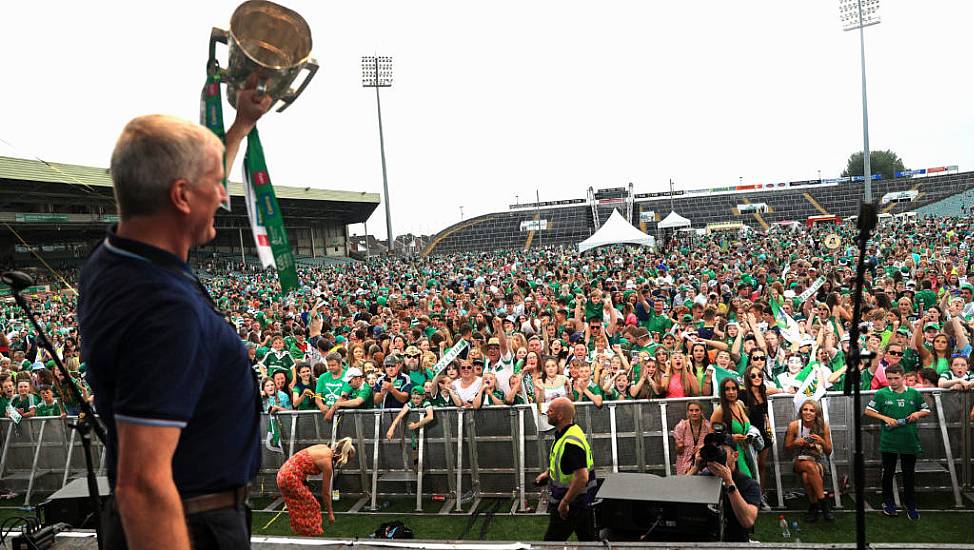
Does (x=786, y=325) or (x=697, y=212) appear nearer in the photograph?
Answer: (x=786, y=325)

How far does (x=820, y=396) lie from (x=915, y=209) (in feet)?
232

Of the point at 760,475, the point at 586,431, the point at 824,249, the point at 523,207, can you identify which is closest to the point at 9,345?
the point at 586,431

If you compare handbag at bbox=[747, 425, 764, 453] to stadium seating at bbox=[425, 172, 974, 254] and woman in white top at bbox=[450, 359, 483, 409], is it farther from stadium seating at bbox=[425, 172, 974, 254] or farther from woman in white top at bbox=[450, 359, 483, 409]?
stadium seating at bbox=[425, 172, 974, 254]

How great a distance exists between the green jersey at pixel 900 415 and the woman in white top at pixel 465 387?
3951mm

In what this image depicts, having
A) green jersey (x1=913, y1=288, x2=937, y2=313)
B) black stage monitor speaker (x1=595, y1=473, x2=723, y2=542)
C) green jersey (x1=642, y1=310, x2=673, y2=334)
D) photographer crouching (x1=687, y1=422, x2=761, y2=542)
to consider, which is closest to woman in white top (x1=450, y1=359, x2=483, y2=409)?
photographer crouching (x1=687, y1=422, x2=761, y2=542)

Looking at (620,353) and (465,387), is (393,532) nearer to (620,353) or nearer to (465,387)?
(465,387)

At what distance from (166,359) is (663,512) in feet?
12.3

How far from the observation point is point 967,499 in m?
6.29

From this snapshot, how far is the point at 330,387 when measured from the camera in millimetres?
8016

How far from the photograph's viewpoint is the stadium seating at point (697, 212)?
70.9 metres

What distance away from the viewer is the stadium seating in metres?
70.9

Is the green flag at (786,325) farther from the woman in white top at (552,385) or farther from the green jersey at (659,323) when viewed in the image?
the woman in white top at (552,385)

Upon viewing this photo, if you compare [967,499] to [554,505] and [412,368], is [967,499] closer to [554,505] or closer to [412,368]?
[554,505]

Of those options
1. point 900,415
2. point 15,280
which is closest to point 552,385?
point 900,415
